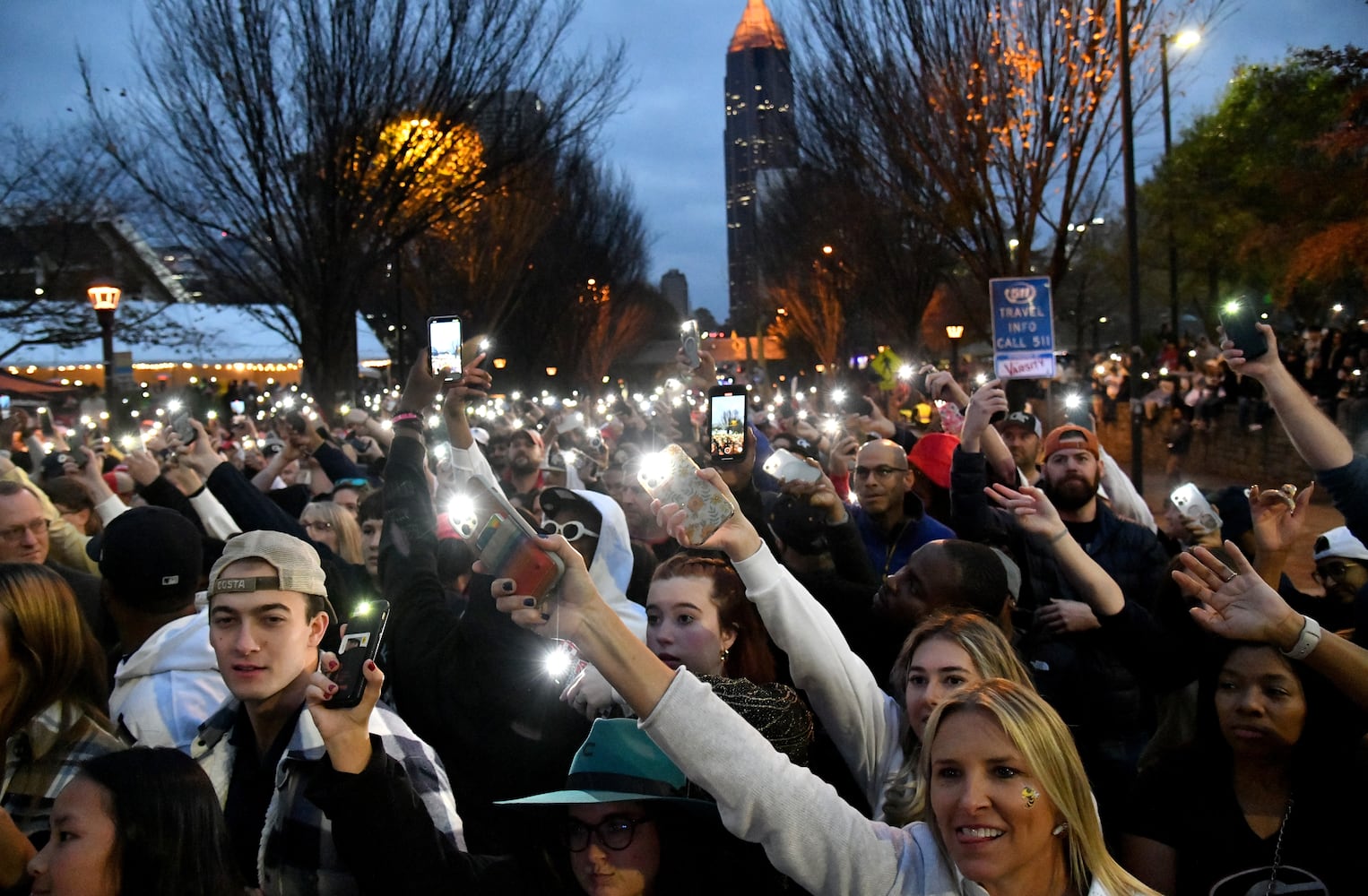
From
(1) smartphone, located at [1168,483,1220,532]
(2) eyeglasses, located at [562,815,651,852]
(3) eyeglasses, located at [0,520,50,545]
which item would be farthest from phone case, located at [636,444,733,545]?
(1) smartphone, located at [1168,483,1220,532]

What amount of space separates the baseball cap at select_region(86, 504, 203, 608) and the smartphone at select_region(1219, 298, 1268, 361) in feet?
11.4

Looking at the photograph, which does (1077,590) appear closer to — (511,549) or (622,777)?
(622,777)

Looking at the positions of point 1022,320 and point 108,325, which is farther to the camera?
point 108,325

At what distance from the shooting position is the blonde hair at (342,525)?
6.56m

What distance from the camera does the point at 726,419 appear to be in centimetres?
584

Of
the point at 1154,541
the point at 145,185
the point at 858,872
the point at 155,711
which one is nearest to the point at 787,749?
the point at 858,872

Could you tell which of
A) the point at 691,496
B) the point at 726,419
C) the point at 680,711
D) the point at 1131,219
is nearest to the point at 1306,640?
the point at 691,496

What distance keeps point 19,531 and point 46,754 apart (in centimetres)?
219

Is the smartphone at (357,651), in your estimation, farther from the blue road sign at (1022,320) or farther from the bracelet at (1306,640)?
the blue road sign at (1022,320)

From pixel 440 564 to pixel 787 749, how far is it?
246cm

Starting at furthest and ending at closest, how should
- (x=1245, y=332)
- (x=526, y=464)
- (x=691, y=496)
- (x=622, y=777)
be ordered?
(x=526, y=464), (x=1245, y=332), (x=691, y=496), (x=622, y=777)

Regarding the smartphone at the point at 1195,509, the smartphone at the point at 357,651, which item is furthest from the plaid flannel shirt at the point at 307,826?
the smartphone at the point at 1195,509

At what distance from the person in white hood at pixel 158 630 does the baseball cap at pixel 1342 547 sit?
4.34 meters

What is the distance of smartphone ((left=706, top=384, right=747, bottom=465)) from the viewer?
5809mm
